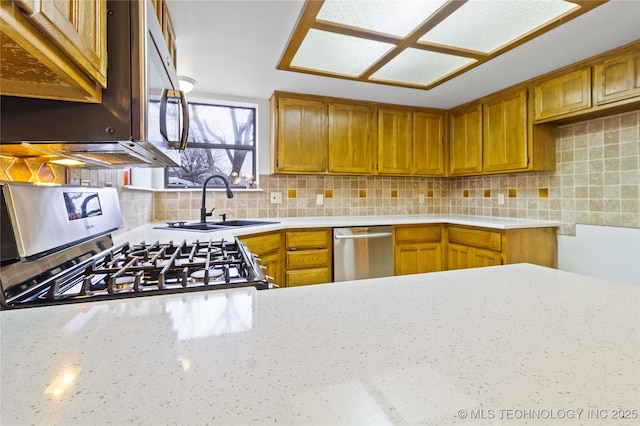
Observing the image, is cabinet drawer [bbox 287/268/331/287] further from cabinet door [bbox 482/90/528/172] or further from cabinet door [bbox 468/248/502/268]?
cabinet door [bbox 482/90/528/172]

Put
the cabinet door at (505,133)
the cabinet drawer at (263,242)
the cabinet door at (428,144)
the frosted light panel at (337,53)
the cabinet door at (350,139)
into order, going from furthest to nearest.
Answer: the cabinet door at (428,144) < the cabinet door at (350,139) < the cabinet door at (505,133) < the cabinet drawer at (263,242) < the frosted light panel at (337,53)

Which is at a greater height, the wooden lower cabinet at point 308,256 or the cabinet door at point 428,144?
the cabinet door at point 428,144

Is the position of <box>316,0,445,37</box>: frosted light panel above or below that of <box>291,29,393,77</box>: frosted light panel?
below

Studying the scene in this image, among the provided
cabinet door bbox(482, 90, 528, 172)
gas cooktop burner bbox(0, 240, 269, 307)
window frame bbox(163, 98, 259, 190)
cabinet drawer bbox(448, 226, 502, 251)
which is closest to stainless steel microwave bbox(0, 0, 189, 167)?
gas cooktop burner bbox(0, 240, 269, 307)

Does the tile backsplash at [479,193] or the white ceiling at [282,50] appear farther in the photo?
the tile backsplash at [479,193]

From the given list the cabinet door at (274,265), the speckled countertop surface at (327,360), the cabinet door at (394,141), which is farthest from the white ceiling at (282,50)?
the speckled countertop surface at (327,360)

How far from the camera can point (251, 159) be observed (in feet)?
10.3

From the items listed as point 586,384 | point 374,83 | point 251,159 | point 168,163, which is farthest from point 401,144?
point 586,384

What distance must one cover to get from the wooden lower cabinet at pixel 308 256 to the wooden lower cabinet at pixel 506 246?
1.25 metres

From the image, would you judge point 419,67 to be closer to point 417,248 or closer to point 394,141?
point 394,141

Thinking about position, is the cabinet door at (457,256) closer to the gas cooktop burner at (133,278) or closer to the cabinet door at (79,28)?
the gas cooktop burner at (133,278)

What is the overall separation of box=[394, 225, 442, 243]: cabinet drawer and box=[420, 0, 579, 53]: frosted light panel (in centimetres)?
154

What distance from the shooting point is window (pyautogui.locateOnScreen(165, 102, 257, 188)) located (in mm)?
2922

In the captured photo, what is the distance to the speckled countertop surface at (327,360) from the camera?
310 millimetres
